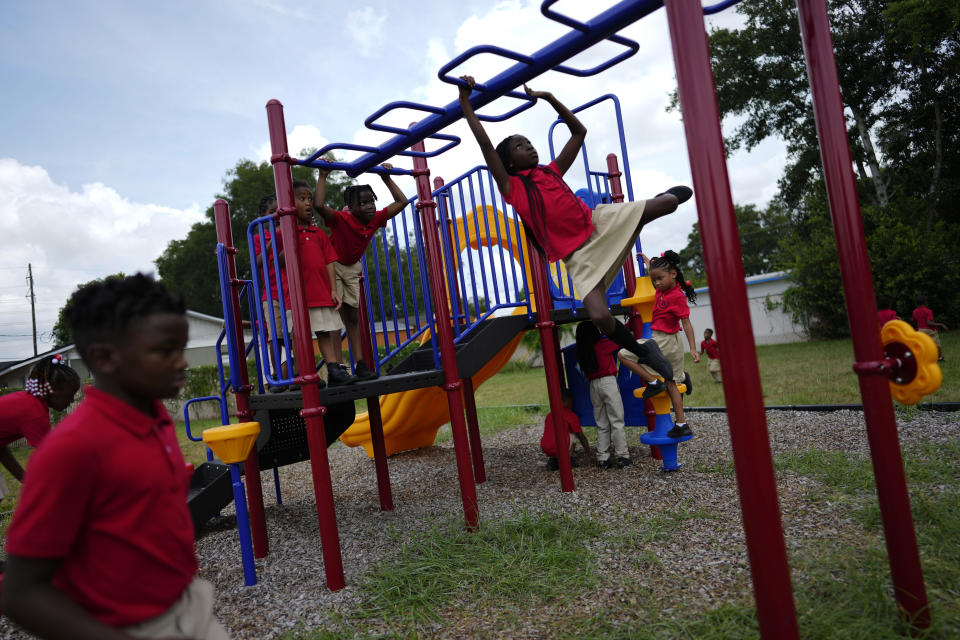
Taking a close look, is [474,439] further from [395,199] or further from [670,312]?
[395,199]

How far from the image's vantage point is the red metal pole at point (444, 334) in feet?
13.1

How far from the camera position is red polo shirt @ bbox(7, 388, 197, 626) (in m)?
1.00

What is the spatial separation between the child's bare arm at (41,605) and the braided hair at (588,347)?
4.59 metres

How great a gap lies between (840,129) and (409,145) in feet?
8.71

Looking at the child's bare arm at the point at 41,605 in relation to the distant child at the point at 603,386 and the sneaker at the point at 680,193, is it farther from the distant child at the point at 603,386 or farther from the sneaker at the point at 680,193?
the distant child at the point at 603,386

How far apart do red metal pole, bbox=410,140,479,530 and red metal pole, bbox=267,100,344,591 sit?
886mm

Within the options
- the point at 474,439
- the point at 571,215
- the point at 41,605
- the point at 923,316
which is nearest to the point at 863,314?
the point at 571,215

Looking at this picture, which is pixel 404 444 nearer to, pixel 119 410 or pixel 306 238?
pixel 306 238

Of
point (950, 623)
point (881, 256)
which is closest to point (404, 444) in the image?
point (950, 623)

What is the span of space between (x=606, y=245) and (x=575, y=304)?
164 cm

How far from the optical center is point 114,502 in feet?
3.59

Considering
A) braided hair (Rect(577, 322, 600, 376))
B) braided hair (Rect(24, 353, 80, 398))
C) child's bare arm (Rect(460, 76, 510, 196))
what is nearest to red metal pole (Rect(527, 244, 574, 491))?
braided hair (Rect(577, 322, 600, 376))

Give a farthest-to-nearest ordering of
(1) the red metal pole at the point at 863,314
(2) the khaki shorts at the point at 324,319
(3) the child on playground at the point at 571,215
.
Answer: (2) the khaki shorts at the point at 324,319 → (3) the child on playground at the point at 571,215 → (1) the red metal pole at the point at 863,314

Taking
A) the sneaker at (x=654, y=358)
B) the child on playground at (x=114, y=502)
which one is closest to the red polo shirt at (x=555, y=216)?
the sneaker at (x=654, y=358)
